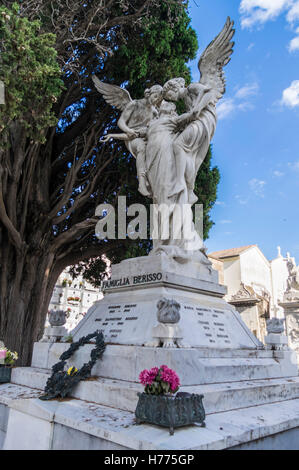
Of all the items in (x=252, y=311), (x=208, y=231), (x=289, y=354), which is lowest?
(x=289, y=354)

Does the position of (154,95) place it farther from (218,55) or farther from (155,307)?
(155,307)

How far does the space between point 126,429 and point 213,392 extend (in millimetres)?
1066

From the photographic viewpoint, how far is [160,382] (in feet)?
10.2

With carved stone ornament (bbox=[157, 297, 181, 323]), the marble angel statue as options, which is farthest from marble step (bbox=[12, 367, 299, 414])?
the marble angel statue

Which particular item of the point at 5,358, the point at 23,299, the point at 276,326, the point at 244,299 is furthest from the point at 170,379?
the point at 244,299

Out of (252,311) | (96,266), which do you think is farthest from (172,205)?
(252,311)

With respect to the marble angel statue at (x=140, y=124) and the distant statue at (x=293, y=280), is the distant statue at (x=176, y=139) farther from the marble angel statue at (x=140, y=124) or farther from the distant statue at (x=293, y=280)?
the distant statue at (x=293, y=280)

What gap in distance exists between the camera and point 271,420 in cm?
356

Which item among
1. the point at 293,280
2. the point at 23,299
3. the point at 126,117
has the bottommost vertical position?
the point at 23,299

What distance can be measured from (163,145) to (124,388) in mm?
4282

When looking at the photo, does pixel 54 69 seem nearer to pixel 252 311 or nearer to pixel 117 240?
pixel 117 240

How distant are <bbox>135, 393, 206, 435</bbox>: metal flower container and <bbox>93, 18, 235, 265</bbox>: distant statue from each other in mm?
2841

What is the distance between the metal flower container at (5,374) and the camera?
538 cm

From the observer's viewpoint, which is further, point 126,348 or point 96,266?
point 96,266
